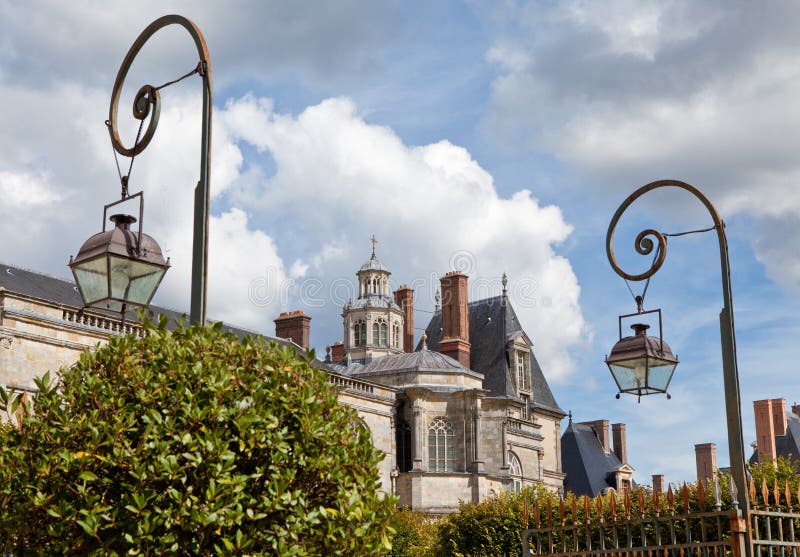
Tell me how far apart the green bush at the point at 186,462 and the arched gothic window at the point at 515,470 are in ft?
106

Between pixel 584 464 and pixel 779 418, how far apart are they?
9578 mm

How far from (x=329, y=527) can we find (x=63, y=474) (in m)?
1.53

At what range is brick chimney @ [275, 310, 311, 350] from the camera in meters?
41.2

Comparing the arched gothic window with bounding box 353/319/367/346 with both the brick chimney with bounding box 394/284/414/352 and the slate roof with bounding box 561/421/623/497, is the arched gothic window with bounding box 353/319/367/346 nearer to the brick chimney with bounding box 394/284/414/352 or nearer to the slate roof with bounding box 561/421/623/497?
the brick chimney with bounding box 394/284/414/352

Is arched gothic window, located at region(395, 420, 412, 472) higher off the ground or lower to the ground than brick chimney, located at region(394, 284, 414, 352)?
lower

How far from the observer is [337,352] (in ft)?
156

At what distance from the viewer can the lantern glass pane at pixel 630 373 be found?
376 inches

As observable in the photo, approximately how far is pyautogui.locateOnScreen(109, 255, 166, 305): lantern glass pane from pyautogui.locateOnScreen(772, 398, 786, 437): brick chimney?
4573 cm

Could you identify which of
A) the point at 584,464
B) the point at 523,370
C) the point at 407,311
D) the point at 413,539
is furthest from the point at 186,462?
the point at 584,464

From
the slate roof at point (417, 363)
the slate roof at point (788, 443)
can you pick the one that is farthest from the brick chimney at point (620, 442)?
the slate roof at point (417, 363)

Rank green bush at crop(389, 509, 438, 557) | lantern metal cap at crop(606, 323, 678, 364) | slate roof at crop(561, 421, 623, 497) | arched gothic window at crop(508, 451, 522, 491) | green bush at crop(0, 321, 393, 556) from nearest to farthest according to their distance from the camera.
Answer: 1. green bush at crop(0, 321, 393, 556)
2. lantern metal cap at crop(606, 323, 678, 364)
3. green bush at crop(389, 509, 438, 557)
4. arched gothic window at crop(508, 451, 522, 491)
5. slate roof at crop(561, 421, 623, 497)

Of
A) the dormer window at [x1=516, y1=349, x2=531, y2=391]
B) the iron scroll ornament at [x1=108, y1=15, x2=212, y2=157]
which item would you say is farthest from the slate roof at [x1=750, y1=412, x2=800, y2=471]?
the iron scroll ornament at [x1=108, y1=15, x2=212, y2=157]

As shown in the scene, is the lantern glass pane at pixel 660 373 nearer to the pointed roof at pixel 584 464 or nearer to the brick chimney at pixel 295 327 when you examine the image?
the brick chimney at pixel 295 327

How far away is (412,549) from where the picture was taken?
81.7 ft
